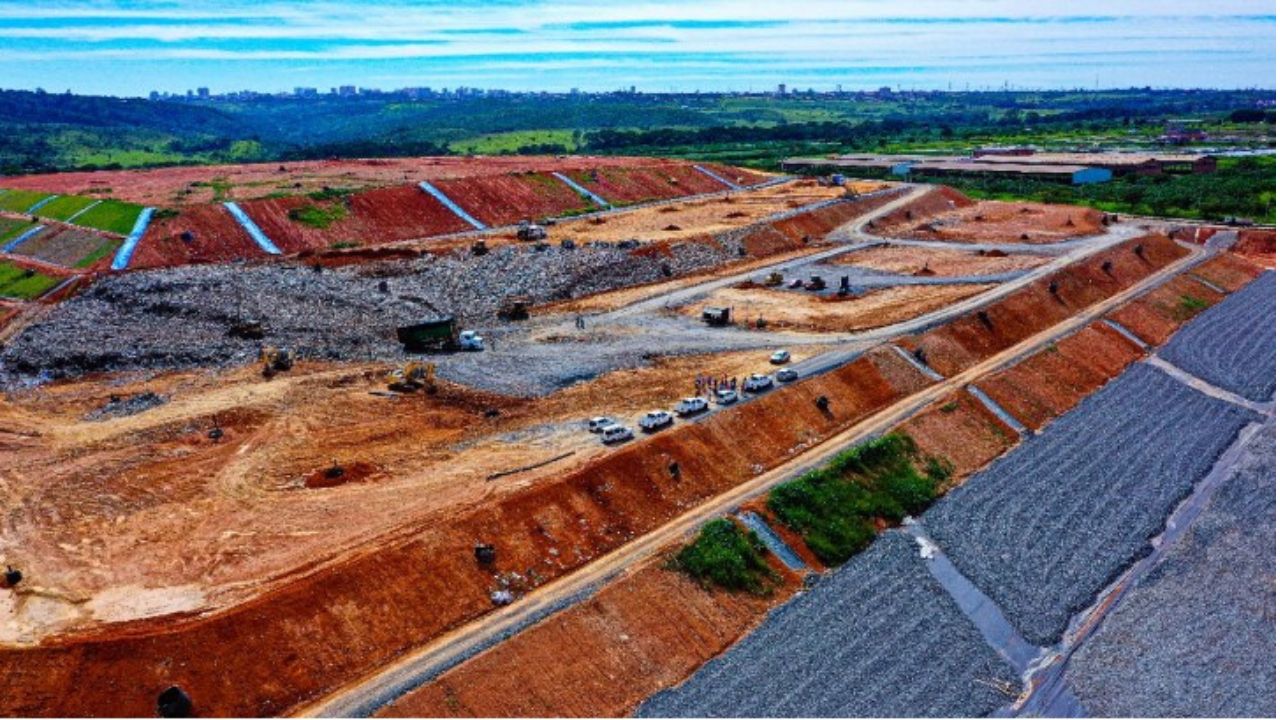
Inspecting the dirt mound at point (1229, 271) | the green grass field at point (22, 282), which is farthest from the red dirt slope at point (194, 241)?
the dirt mound at point (1229, 271)

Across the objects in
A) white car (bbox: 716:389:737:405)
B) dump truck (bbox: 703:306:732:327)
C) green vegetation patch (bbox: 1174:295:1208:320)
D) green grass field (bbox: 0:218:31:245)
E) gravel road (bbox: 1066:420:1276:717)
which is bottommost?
gravel road (bbox: 1066:420:1276:717)

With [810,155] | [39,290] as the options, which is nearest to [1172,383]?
[39,290]

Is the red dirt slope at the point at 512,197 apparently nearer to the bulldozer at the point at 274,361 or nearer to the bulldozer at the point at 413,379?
the bulldozer at the point at 274,361

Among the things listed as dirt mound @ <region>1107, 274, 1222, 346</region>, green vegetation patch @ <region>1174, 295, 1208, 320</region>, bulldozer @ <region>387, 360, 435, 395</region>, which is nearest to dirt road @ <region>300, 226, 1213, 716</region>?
bulldozer @ <region>387, 360, 435, 395</region>

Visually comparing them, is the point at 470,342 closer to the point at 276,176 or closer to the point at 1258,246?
the point at 276,176

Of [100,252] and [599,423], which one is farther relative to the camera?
A: [100,252]

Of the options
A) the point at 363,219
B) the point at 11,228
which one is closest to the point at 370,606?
the point at 363,219

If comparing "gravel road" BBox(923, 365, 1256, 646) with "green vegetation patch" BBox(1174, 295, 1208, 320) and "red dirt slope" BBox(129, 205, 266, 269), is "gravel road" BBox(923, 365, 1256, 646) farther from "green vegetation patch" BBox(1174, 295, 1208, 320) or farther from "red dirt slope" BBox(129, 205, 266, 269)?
"red dirt slope" BBox(129, 205, 266, 269)
